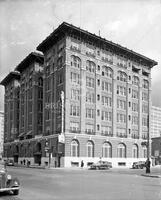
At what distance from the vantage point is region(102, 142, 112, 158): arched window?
80.6 metres

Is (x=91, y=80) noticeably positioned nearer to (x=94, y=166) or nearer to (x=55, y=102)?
(x=55, y=102)

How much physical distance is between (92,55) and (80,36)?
210 inches

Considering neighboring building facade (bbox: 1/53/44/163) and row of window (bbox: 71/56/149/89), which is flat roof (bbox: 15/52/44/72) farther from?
row of window (bbox: 71/56/149/89)

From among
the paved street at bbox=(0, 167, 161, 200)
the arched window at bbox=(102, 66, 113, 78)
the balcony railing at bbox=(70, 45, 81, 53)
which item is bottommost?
the paved street at bbox=(0, 167, 161, 200)

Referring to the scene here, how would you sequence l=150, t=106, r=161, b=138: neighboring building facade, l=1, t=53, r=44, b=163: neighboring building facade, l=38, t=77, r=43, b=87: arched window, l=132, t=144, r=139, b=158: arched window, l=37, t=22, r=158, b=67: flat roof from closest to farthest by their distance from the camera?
l=37, t=22, r=158, b=67: flat roof → l=132, t=144, r=139, b=158: arched window → l=1, t=53, r=44, b=163: neighboring building facade → l=38, t=77, r=43, b=87: arched window → l=150, t=106, r=161, b=138: neighboring building facade

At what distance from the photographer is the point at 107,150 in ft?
268

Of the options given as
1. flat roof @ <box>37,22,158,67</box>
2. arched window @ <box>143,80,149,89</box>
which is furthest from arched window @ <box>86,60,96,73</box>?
arched window @ <box>143,80,149,89</box>

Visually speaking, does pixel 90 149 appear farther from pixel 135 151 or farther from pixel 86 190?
pixel 86 190

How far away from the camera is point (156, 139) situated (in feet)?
492

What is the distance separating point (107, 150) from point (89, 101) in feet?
41.1

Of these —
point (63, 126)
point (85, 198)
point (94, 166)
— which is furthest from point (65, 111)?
point (85, 198)

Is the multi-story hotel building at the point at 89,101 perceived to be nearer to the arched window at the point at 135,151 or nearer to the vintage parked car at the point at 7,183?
the arched window at the point at 135,151

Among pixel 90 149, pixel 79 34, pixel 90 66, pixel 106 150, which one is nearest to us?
pixel 79 34

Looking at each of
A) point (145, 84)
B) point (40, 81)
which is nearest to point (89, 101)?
point (40, 81)
